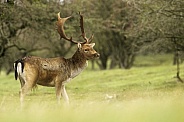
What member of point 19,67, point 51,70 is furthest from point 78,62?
point 19,67

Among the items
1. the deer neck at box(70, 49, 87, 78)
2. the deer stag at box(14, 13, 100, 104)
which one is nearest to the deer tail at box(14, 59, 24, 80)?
the deer stag at box(14, 13, 100, 104)

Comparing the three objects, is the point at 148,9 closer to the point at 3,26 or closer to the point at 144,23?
the point at 144,23

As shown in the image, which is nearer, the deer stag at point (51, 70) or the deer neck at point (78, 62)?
the deer stag at point (51, 70)

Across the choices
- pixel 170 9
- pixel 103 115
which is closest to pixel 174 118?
pixel 103 115

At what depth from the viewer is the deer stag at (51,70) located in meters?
13.6

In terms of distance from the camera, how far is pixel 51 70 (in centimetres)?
1418

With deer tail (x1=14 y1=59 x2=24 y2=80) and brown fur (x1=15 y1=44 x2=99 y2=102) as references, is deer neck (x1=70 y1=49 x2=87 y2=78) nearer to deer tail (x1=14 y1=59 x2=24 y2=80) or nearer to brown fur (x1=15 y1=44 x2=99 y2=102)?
brown fur (x1=15 y1=44 x2=99 y2=102)

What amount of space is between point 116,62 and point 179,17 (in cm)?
3091

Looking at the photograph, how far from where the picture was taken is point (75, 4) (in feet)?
94.2

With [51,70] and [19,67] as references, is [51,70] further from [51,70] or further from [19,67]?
[19,67]

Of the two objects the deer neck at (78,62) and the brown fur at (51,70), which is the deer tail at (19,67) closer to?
the brown fur at (51,70)

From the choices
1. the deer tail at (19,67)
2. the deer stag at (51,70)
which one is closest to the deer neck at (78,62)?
the deer stag at (51,70)

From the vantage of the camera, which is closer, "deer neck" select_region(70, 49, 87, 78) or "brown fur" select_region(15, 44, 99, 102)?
"brown fur" select_region(15, 44, 99, 102)

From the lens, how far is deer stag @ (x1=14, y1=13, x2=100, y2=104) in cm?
1357
